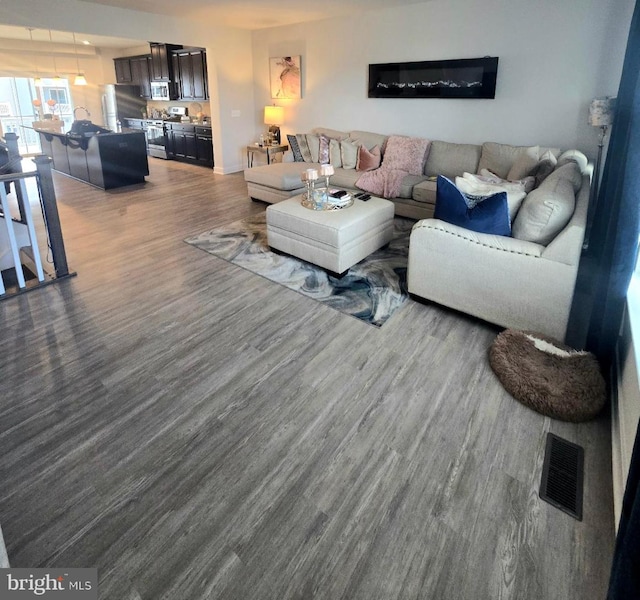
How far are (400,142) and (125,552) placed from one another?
5240mm

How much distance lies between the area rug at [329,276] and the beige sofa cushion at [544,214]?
98 cm

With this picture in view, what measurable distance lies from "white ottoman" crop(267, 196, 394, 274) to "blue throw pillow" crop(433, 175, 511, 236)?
82 centimetres

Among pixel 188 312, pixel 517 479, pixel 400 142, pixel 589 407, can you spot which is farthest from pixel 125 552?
pixel 400 142

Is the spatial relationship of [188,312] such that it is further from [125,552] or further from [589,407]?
[589,407]

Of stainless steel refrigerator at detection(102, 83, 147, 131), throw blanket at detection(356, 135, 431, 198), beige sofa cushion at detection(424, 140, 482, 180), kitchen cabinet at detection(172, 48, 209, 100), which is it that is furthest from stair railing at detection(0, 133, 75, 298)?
stainless steel refrigerator at detection(102, 83, 147, 131)

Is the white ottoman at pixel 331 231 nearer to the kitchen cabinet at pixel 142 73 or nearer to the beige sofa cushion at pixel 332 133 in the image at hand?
the beige sofa cushion at pixel 332 133

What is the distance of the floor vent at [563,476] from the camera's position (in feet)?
5.28

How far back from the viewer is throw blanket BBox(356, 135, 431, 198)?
4.90 m

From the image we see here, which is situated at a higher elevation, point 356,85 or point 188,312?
point 356,85

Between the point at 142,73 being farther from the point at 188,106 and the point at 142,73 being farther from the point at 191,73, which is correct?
the point at 191,73

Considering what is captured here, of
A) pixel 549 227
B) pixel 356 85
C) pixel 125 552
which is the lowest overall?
pixel 125 552

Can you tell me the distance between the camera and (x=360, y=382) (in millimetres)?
2289

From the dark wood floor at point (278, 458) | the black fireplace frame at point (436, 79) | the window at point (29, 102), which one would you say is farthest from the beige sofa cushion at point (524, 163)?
the window at point (29, 102)

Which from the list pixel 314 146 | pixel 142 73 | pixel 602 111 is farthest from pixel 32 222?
pixel 142 73
